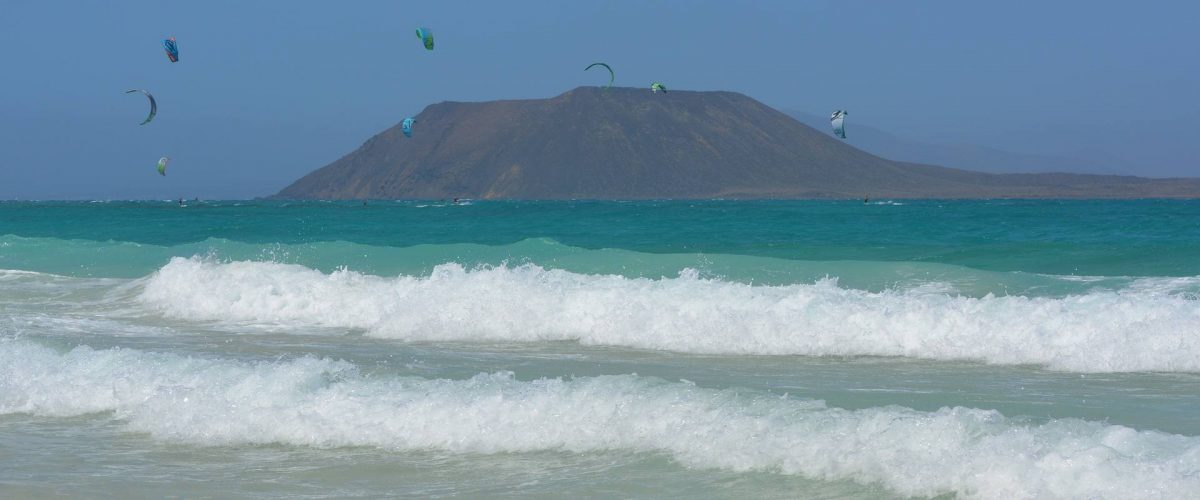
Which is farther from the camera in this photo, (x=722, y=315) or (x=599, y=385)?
(x=722, y=315)

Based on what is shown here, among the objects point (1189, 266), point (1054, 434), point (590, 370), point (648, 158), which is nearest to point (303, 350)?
point (590, 370)

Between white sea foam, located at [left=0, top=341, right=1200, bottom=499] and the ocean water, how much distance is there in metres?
0.02

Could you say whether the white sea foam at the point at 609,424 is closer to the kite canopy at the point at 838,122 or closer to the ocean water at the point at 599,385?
the ocean water at the point at 599,385

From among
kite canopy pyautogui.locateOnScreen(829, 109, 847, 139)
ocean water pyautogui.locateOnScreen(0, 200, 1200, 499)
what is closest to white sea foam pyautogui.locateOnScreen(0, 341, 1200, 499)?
ocean water pyautogui.locateOnScreen(0, 200, 1200, 499)

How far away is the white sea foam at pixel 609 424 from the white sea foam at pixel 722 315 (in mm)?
4560

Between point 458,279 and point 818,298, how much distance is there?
16.2 feet

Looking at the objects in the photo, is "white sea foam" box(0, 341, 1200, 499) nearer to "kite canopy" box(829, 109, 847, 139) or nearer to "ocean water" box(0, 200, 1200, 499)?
"ocean water" box(0, 200, 1200, 499)

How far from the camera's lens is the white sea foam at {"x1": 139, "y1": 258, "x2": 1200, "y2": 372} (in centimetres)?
1220

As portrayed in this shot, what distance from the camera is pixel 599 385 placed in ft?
28.2

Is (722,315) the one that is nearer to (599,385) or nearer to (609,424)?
(599,385)

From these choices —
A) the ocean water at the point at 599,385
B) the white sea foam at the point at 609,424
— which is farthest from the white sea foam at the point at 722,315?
the white sea foam at the point at 609,424

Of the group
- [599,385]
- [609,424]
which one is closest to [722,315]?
[599,385]

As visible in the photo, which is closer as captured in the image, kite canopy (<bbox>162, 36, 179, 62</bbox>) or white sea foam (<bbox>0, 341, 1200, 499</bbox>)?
white sea foam (<bbox>0, 341, 1200, 499</bbox>)

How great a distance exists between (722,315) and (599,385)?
5578 mm
